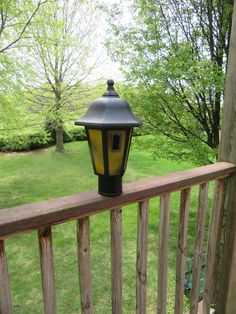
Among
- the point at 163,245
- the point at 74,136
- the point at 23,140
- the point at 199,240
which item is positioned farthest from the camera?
the point at 74,136

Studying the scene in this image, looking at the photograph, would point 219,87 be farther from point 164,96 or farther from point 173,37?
point 173,37

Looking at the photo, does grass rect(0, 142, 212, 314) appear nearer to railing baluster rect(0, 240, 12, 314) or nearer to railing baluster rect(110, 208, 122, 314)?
railing baluster rect(110, 208, 122, 314)

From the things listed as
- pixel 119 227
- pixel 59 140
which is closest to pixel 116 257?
pixel 119 227

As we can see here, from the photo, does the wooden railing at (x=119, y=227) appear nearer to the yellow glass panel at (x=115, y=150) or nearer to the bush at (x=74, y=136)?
the yellow glass panel at (x=115, y=150)

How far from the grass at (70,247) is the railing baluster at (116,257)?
162 cm

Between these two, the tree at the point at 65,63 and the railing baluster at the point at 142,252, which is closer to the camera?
the railing baluster at the point at 142,252

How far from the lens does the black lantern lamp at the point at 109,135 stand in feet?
2.41

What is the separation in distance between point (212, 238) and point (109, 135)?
34.7 inches

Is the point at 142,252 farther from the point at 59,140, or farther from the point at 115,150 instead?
the point at 59,140

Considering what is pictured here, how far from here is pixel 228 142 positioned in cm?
129

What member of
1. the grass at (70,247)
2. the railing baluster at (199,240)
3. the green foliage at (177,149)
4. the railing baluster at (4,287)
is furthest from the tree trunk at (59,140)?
the railing baluster at (4,287)

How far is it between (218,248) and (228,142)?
55 cm

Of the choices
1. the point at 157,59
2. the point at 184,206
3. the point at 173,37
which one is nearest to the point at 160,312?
the point at 184,206

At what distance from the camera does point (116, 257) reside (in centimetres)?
91
